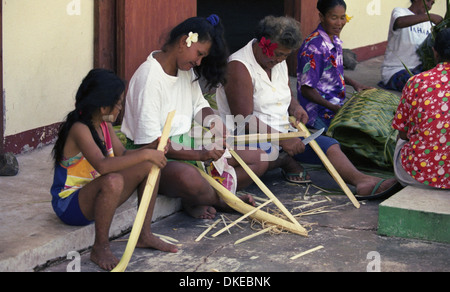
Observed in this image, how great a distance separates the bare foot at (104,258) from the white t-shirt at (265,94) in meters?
1.53

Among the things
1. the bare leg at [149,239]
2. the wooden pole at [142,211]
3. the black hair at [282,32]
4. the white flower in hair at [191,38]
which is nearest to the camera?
the wooden pole at [142,211]

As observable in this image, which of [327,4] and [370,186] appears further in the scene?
[327,4]

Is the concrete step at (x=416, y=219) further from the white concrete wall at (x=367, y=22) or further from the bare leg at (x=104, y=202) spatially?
the white concrete wall at (x=367, y=22)

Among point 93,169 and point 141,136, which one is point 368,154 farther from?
point 93,169

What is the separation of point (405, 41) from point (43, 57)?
4.25 metres

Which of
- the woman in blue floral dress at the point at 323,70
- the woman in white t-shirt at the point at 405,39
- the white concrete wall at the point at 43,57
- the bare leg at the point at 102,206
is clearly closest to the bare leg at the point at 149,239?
the bare leg at the point at 102,206

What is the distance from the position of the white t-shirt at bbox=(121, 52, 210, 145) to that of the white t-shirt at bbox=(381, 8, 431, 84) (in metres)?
4.05

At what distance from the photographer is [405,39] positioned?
24.9 feet

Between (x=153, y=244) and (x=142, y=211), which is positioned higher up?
(x=142, y=211)

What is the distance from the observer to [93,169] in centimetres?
350

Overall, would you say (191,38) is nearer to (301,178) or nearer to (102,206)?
(102,206)

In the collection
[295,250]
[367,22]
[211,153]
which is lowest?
[295,250]

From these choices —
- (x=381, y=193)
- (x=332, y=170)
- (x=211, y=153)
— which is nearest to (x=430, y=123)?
(x=381, y=193)

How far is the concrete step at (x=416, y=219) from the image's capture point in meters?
3.79
